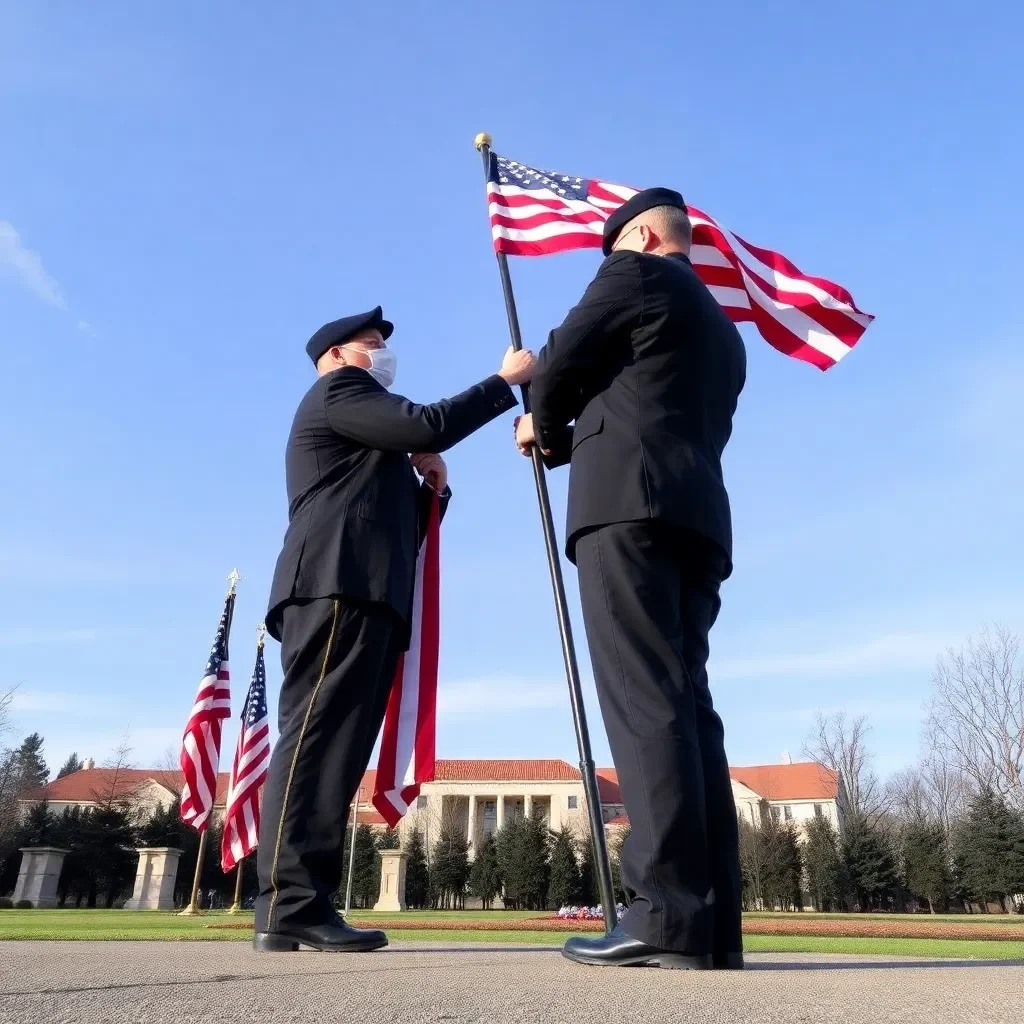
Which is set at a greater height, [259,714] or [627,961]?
[259,714]

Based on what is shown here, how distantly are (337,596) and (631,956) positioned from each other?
157cm

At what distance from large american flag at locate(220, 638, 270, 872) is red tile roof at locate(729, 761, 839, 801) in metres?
58.5

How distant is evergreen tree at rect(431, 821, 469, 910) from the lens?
151ft

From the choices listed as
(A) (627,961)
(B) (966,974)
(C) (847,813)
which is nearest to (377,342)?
(A) (627,961)

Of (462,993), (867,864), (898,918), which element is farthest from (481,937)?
(867,864)

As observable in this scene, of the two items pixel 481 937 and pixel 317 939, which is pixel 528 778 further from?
pixel 317 939

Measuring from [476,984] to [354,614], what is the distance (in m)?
1.64

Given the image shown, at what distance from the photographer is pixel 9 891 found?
37438 mm

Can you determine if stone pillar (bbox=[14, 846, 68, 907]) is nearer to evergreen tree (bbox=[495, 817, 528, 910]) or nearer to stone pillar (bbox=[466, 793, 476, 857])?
evergreen tree (bbox=[495, 817, 528, 910])

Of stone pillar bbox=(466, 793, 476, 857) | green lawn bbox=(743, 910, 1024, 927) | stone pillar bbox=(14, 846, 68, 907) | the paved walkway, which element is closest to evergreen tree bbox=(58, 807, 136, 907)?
stone pillar bbox=(14, 846, 68, 907)

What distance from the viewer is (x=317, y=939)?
261cm

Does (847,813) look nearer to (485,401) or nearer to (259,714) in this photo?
(259,714)

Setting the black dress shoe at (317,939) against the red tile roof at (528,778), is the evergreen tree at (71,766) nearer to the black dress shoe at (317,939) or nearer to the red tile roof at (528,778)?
the red tile roof at (528,778)

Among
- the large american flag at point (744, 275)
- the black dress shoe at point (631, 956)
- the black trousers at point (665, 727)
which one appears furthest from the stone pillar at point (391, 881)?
the black dress shoe at point (631, 956)
